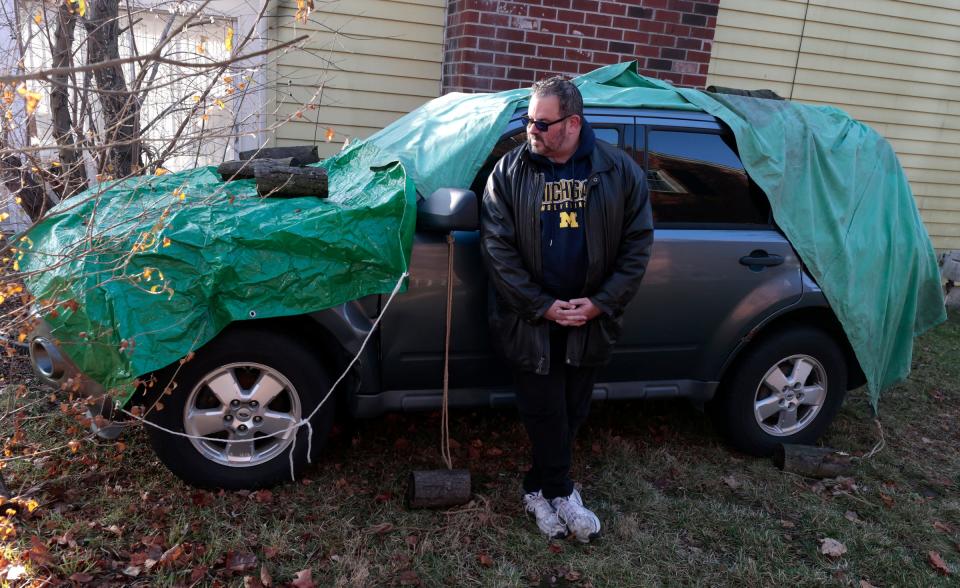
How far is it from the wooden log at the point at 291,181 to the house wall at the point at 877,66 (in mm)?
5392

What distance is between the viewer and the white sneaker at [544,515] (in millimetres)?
3594

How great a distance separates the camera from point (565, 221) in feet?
11.0

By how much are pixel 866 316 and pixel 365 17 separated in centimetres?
463

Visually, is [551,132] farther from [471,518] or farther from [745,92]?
[745,92]

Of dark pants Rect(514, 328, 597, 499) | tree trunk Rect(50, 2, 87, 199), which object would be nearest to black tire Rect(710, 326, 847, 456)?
dark pants Rect(514, 328, 597, 499)

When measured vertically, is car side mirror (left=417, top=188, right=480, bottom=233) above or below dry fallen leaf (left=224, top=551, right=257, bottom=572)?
above

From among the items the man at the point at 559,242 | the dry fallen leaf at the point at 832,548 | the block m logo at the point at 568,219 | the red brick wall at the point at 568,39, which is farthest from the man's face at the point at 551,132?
the red brick wall at the point at 568,39

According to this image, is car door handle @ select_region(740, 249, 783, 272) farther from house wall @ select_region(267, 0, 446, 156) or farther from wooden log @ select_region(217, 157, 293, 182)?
house wall @ select_region(267, 0, 446, 156)

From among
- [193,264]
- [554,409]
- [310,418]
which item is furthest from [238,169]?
[554,409]

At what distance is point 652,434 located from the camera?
15.8 feet

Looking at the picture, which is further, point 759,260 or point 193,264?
point 759,260

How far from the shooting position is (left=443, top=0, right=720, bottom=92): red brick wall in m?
6.49

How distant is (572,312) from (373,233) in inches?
38.0

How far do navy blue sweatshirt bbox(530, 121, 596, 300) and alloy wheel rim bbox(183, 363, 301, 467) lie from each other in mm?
1330
